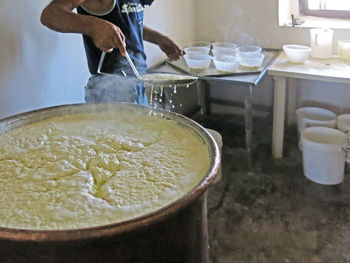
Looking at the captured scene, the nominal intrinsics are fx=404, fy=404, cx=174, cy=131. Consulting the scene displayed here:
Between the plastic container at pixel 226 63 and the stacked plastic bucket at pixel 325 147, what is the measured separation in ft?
2.15

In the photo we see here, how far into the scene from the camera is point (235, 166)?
2893 millimetres

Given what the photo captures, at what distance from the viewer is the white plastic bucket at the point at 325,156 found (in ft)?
8.29

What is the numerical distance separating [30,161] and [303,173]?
1952mm

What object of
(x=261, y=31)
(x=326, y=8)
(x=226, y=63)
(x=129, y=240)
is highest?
(x=326, y=8)

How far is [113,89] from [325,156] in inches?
55.1

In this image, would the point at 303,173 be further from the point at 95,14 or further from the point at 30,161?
the point at 30,161

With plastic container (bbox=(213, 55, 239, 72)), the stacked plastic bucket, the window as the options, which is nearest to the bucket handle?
the stacked plastic bucket

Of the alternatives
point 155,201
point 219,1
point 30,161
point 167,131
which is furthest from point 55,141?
point 219,1

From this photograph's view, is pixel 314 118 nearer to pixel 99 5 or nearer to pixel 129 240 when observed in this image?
pixel 99 5

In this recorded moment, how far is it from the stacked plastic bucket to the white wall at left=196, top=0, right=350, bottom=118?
0.28 metres

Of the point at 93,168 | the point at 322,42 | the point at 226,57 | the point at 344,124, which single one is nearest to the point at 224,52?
the point at 226,57

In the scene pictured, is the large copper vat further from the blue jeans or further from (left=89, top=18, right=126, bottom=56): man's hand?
the blue jeans

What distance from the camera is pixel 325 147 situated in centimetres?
251

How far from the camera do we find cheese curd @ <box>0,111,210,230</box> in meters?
1.14
